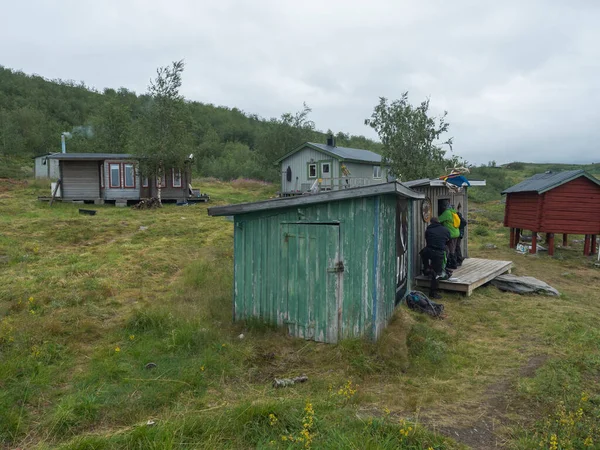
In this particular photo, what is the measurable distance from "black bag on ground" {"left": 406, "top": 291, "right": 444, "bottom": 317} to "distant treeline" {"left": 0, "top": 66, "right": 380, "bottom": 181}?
65.4 feet

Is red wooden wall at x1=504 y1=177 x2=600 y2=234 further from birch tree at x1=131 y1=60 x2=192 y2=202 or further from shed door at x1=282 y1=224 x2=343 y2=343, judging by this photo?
birch tree at x1=131 y1=60 x2=192 y2=202

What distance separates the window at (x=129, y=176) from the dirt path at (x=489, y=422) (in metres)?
23.4

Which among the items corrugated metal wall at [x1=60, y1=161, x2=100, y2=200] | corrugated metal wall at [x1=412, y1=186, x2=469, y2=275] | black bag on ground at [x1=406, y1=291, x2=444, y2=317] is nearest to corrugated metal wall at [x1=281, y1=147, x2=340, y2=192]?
corrugated metal wall at [x1=60, y1=161, x2=100, y2=200]

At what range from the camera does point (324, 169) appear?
33.0 m

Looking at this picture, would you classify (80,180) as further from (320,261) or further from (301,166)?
(320,261)

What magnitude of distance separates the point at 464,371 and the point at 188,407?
12.8ft

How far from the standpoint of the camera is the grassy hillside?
414 cm

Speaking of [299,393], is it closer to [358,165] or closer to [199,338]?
[199,338]

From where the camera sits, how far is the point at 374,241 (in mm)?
6531

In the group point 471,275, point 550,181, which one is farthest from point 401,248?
point 550,181

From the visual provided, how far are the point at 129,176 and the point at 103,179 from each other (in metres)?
1.46

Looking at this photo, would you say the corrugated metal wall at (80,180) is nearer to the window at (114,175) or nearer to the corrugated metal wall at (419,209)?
the window at (114,175)

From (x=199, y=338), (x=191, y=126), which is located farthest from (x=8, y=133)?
(x=199, y=338)

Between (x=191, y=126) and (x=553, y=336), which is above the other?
(x=191, y=126)
